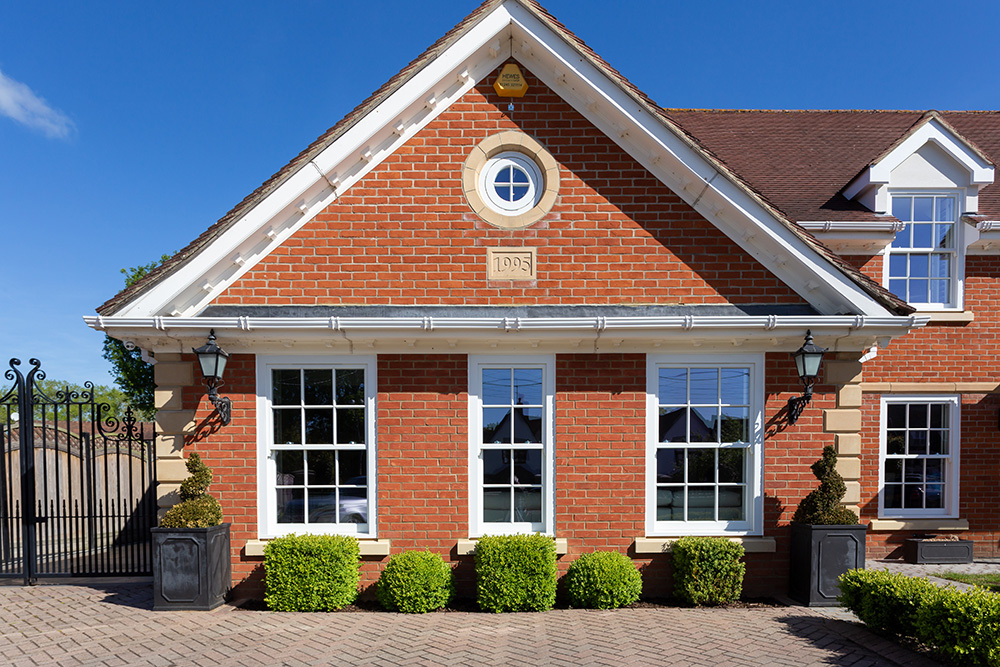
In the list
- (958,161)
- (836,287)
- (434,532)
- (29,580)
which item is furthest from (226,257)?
(958,161)

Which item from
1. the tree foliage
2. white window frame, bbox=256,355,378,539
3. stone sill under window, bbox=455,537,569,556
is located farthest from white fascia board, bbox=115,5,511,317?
the tree foliage

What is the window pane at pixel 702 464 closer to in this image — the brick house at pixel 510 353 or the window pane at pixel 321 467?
the brick house at pixel 510 353

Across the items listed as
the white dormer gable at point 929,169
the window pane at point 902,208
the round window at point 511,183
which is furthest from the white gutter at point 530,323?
the window pane at point 902,208

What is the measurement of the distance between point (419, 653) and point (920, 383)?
30.8 ft

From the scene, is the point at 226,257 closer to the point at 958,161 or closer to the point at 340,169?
the point at 340,169

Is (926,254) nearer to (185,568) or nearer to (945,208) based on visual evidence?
(945,208)

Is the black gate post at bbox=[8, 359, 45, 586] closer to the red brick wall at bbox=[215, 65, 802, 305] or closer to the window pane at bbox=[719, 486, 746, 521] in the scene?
the red brick wall at bbox=[215, 65, 802, 305]

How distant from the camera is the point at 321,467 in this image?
23.4ft

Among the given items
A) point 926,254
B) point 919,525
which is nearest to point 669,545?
point 919,525

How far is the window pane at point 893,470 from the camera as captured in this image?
9641mm

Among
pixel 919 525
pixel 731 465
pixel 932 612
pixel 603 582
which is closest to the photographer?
pixel 932 612

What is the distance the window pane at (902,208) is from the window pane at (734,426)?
18.4ft

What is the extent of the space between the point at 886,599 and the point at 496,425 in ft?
15.1

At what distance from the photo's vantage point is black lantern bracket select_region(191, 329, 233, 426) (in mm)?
6430
